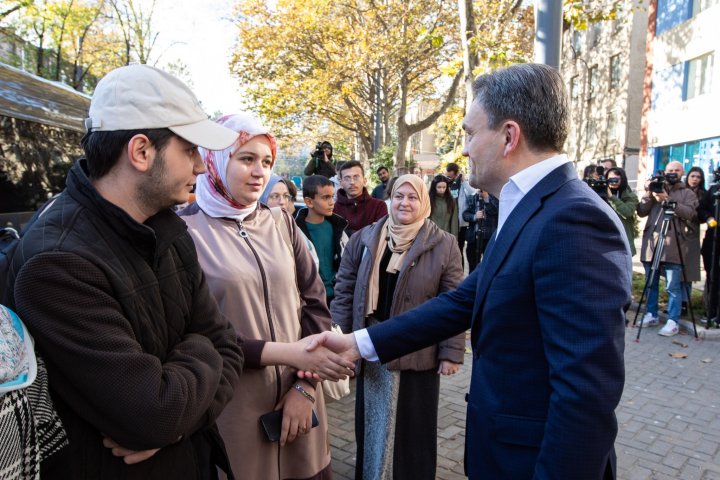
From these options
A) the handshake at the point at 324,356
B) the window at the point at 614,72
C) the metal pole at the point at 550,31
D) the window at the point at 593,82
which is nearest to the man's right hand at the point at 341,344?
the handshake at the point at 324,356

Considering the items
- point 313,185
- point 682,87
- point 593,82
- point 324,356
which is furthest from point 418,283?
point 593,82

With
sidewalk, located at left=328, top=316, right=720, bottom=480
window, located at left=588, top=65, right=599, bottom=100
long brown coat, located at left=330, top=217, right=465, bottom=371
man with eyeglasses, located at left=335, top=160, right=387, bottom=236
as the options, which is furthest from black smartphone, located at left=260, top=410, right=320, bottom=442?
window, located at left=588, top=65, right=599, bottom=100

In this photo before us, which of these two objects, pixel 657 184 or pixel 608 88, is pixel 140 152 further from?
pixel 608 88

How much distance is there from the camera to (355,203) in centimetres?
670

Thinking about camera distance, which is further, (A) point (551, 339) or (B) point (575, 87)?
(B) point (575, 87)

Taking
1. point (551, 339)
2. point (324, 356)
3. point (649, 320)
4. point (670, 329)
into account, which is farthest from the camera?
point (649, 320)

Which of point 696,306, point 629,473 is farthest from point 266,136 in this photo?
point 696,306

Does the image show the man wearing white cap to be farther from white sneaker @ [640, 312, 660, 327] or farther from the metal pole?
white sneaker @ [640, 312, 660, 327]

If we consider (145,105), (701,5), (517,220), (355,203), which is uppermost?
(701,5)

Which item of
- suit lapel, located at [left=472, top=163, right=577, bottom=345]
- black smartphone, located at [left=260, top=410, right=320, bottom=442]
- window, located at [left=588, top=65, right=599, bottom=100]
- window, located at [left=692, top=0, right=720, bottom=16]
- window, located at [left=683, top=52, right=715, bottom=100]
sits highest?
window, located at [left=692, top=0, right=720, bottom=16]

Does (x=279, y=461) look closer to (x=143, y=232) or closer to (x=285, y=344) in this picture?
(x=285, y=344)

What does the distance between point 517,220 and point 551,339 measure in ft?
1.36

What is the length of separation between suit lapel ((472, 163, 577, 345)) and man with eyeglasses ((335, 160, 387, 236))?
4765 millimetres

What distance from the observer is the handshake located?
2.23 m
